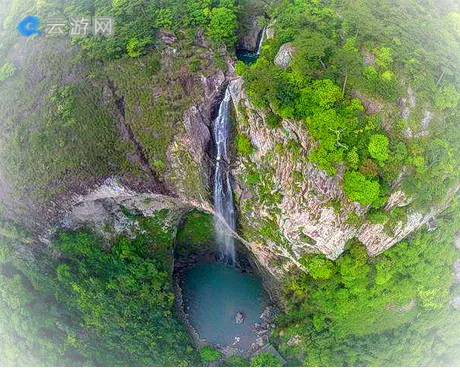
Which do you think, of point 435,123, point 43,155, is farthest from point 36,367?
point 435,123

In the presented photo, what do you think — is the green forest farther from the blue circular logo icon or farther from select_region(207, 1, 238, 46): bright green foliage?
the blue circular logo icon

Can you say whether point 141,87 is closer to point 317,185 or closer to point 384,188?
point 317,185

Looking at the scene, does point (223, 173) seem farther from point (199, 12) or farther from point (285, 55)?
point (199, 12)

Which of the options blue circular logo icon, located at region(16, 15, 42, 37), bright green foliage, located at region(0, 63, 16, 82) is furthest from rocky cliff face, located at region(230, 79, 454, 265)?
bright green foliage, located at region(0, 63, 16, 82)

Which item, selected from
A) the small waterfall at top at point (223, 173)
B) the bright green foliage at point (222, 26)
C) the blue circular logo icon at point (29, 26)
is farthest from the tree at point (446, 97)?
the blue circular logo icon at point (29, 26)

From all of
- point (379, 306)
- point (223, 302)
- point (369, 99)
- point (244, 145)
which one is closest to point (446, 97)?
point (369, 99)

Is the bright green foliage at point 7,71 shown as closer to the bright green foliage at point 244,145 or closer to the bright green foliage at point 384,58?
the bright green foliage at point 244,145
